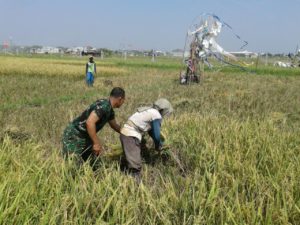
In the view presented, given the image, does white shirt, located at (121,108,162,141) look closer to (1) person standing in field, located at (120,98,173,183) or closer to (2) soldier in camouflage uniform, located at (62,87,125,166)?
(1) person standing in field, located at (120,98,173,183)

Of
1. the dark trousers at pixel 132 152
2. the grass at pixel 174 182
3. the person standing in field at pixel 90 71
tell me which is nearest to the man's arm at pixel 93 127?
the grass at pixel 174 182

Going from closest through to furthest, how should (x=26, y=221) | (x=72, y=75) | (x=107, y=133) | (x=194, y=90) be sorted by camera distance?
(x=26, y=221)
(x=107, y=133)
(x=194, y=90)
(x=72, y=75)

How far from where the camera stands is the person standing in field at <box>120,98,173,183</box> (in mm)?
4605

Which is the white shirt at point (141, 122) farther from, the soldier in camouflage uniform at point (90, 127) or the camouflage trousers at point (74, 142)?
the camouflage trousers at point (74, 142)

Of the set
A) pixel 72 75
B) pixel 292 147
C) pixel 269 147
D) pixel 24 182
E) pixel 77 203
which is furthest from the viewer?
pixel 72 75

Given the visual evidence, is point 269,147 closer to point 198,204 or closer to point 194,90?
point 198,204

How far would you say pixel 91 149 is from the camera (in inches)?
189

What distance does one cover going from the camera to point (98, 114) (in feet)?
14.5

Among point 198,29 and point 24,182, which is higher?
point 198,29

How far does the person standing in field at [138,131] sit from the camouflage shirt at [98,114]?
0.25m

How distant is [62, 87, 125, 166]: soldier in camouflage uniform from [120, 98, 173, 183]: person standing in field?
22 cm

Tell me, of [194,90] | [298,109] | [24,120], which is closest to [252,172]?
[24,120]

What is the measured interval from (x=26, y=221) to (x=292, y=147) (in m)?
3.47

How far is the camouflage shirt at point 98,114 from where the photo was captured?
443cm
